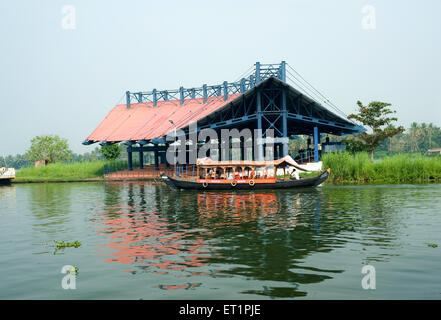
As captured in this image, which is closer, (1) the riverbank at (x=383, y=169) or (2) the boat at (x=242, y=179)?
(2) the boat at (x=242, y=179)

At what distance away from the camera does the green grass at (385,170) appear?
36.2m

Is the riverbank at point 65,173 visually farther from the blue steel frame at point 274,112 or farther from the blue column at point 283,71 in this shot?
the blue column at point 283,71

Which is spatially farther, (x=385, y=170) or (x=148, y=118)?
(x=148, y=118)

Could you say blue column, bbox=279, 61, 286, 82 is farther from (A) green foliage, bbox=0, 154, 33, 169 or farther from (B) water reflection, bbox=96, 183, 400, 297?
(A) green foliage, bbox=0, 154, 33, 169

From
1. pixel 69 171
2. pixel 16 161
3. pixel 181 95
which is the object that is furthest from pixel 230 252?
pixel 16 161

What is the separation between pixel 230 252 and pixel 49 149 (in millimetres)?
67124

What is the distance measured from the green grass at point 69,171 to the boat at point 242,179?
2643 cm

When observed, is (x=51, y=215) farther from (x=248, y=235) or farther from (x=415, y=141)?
(x=415, y=141)

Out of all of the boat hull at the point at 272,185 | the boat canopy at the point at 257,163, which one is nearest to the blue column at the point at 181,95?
the boat canopy at the point at 257,163

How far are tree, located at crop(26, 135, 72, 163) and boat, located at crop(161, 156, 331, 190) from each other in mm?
44421

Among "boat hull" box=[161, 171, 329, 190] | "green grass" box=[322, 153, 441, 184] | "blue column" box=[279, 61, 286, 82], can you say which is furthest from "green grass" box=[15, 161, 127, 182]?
"green grass" box=[322, 153, 441, 184]

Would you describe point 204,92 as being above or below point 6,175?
above

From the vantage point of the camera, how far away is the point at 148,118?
57.3 meters
